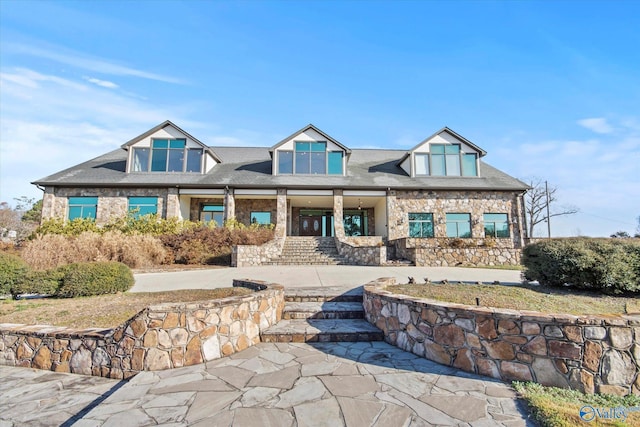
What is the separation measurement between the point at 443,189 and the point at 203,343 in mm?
16822

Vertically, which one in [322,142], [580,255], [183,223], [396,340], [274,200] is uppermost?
[322,142]

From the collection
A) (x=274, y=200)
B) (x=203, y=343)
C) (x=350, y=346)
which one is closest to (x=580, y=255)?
(x=350, y=346)

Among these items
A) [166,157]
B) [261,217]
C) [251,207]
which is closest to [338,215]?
[261,217]

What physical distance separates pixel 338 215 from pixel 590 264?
1186 cm

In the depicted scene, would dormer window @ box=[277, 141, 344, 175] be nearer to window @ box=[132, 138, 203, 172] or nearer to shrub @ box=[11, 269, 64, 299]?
window @ box=[132, 138, 203, 172]

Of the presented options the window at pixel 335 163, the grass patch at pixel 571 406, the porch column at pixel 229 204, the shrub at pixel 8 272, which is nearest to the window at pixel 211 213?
the porch column at pixel 229 204

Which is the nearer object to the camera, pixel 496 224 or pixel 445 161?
pixel 496 224

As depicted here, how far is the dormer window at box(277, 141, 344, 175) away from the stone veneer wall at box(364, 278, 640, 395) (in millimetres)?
15232

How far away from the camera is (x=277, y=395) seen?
9.25 feet

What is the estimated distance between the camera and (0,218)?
25094 millimetres

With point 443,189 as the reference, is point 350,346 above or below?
below

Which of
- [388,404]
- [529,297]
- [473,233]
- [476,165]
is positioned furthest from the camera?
[476,165]

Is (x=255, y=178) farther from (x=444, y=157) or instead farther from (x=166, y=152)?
(x=444, y=157)

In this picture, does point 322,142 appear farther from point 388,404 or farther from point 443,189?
point 388,404
